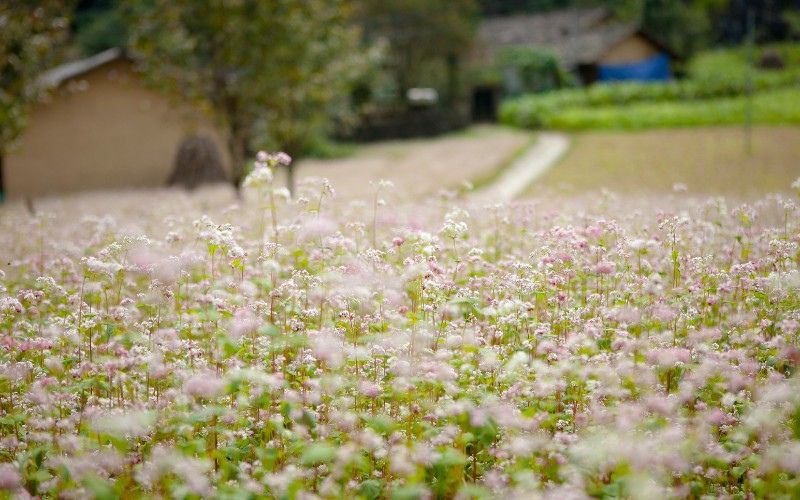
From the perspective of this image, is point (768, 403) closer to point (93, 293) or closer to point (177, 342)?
point (177, 342)

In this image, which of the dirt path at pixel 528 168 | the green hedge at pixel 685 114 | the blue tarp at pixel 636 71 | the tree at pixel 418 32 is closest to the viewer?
the dirt path at pixel 528 168

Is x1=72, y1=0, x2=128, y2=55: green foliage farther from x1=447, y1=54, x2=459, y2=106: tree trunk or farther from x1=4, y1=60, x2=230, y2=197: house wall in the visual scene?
x1=4, y1=60, x2=230, y2=197: house wall

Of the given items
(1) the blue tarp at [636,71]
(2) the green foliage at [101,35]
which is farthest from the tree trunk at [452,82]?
(2) the green foliage at [101,35]

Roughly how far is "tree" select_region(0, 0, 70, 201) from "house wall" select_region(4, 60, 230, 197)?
8.39 meters

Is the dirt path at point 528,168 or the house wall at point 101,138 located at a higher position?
the house wall at point 101,138

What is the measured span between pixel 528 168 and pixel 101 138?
1520 cm

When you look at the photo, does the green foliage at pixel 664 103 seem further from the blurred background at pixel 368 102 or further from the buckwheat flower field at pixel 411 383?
the buckwheat flower field at pixel 411 383

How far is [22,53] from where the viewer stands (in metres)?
15.4

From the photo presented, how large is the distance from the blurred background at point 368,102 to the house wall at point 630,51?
14cm

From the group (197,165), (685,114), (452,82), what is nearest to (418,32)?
(452,82)

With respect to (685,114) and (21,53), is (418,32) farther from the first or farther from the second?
(21,53)

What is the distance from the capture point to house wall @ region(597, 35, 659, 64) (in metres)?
49.7

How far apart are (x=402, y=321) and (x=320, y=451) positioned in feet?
5.22

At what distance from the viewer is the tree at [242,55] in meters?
19.4
